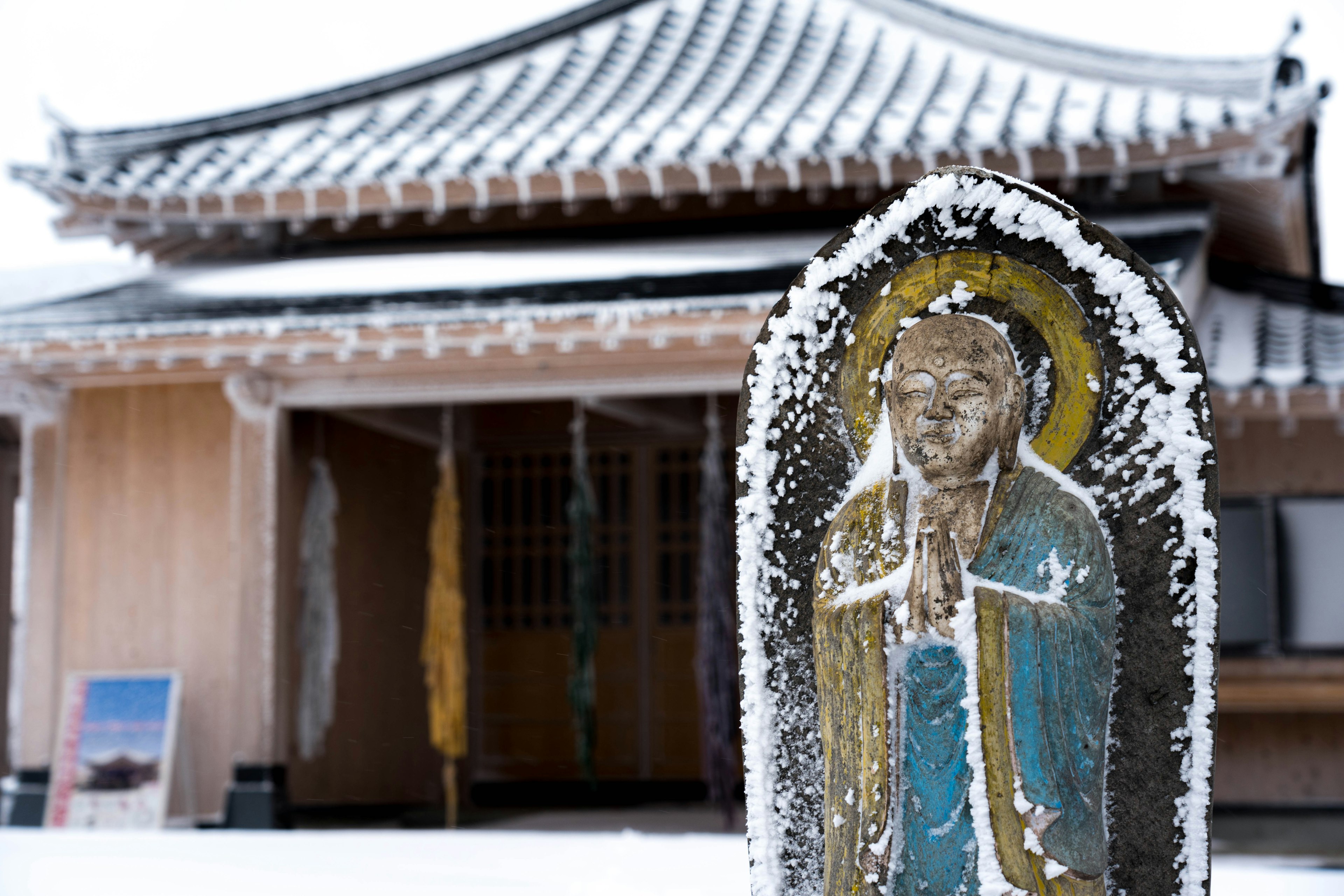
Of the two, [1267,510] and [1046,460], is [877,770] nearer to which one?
[1046,460]

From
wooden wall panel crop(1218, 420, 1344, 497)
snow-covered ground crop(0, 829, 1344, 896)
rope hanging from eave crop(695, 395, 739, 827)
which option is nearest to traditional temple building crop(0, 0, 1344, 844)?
wooden wall panel crop(1218, 420, 1344, 497)

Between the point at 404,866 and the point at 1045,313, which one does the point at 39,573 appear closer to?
the point at 404,866

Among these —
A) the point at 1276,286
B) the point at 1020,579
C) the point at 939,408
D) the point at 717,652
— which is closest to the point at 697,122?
the point at 717,652

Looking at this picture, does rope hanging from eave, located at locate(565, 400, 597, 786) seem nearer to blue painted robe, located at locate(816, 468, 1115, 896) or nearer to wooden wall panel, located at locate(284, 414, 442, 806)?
wooden wall panel, located at locate(284, 414, 442, 806)

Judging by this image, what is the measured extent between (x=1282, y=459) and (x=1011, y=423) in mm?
5247

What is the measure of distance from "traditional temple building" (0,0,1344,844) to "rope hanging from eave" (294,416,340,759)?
9 centimetres

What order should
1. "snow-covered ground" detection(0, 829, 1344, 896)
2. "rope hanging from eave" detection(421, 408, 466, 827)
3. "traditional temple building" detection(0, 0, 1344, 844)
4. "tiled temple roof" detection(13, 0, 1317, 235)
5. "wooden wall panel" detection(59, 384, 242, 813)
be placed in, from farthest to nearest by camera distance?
"rope hanging from eave" detection(421, 408, 466, 827) < "wooden wall panel" detection(59, 384, 242, 813) < "tiled temple roof" detection(13, 0, 1317, 235) < "traditional temple building" detection(0, 0, 1344, 844) < "snow-covered ground" detection(0, 829, 1344, 896)

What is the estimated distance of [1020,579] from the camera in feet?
8.93

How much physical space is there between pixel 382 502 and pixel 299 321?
2512 millimetres

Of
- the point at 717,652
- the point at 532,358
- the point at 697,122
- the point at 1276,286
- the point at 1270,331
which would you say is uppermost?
the point at 697,122

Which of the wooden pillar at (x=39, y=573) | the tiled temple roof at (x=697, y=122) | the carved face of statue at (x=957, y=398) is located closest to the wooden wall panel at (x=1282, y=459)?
the tiled temple roof at (x=697, y=122)

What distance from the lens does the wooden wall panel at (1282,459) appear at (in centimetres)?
724

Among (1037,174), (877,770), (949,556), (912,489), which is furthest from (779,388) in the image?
(1037,174)

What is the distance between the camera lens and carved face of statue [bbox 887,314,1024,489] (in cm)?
273
